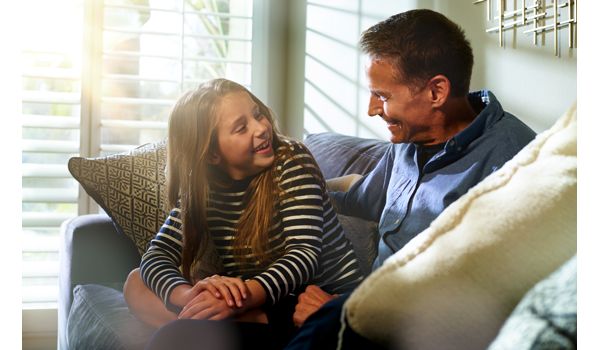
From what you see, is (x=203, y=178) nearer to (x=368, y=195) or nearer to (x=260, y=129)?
(x=260, y=129)

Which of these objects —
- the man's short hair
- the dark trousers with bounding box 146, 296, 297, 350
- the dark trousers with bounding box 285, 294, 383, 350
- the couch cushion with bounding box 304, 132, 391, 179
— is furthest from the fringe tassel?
the couch cushion with bounding box 304, 132, 391, 179

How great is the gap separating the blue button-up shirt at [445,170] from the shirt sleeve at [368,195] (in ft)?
0.07

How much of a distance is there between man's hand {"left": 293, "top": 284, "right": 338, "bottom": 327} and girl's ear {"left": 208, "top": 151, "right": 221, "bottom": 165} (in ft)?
0.54

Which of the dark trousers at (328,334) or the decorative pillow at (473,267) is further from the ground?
the decorative pillow at (473,267)

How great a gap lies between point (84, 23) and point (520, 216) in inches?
41.3

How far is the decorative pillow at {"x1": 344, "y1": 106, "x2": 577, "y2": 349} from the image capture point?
0.41m

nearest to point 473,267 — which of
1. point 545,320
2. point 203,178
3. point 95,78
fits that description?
point 545,320

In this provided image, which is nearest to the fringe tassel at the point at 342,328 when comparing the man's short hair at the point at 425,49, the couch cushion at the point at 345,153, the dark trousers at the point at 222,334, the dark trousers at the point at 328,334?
the dark trousers at the point at 328,334

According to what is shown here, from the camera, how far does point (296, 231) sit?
2.62 ft

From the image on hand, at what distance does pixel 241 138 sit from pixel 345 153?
1.08ft

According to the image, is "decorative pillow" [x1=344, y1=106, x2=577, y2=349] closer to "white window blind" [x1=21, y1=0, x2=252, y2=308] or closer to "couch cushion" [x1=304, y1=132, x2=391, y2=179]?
"couch cushion" [x1=304, y1=132, x2=391, y2=179]

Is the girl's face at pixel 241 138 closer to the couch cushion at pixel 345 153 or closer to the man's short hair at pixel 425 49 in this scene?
the man's short hair at pixel 425 49

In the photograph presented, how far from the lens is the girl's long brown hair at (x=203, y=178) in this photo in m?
0.80

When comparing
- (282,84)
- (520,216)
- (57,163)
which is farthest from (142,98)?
(520,216)
